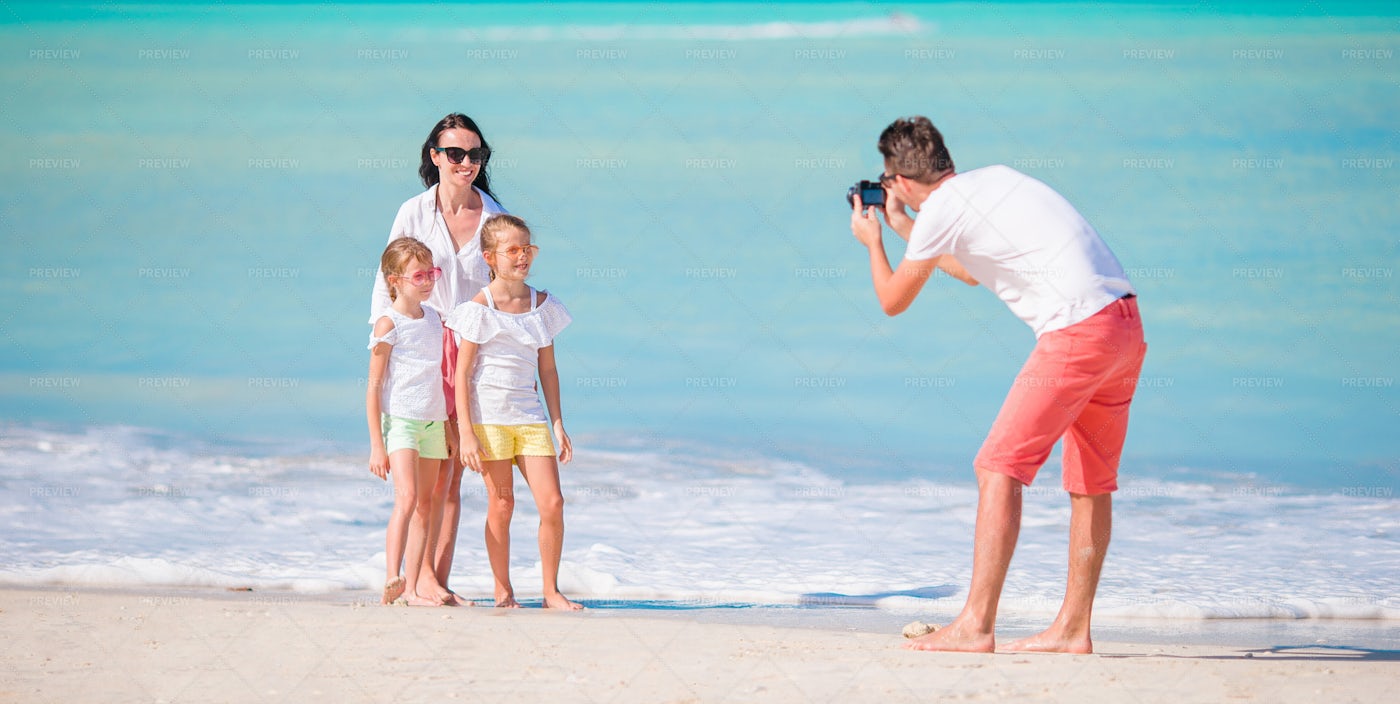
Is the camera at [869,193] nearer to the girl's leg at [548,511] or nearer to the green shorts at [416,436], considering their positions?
the girl's leg at [548,511]

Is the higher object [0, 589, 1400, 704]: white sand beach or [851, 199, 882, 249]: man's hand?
[851, 199, 882, 249]: man's hand

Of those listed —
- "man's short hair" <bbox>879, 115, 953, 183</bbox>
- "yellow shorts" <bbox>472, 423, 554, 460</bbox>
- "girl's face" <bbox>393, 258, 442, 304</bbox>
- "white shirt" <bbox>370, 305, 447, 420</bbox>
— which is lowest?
"yellow shorts" <bbox>472, 423, 554, 460</bbox>

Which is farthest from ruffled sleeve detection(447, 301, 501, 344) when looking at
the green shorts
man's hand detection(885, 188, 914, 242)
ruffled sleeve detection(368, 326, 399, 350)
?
man's hand detection(885, 188, 914, 242)

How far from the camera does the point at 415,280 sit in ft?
15.4

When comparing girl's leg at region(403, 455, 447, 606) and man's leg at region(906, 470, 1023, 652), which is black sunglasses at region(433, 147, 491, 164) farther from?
man's leg at region(906, 470, 1023, 652)

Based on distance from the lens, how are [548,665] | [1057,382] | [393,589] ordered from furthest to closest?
[393,589] → [1057,382] → [548,665]

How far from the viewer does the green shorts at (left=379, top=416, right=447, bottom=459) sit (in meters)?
4.72

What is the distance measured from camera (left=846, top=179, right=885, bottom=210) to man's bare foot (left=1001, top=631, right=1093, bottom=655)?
130 cm

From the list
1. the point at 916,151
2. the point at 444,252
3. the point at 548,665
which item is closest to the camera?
the point at 548,665

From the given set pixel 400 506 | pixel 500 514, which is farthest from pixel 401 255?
pixel 500 514

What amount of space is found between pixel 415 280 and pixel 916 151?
1.92 m

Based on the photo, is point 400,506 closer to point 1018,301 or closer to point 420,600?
point 420,600

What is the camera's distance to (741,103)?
18.0 meters

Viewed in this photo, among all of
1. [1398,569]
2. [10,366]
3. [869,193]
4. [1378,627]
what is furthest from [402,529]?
[10,366]
